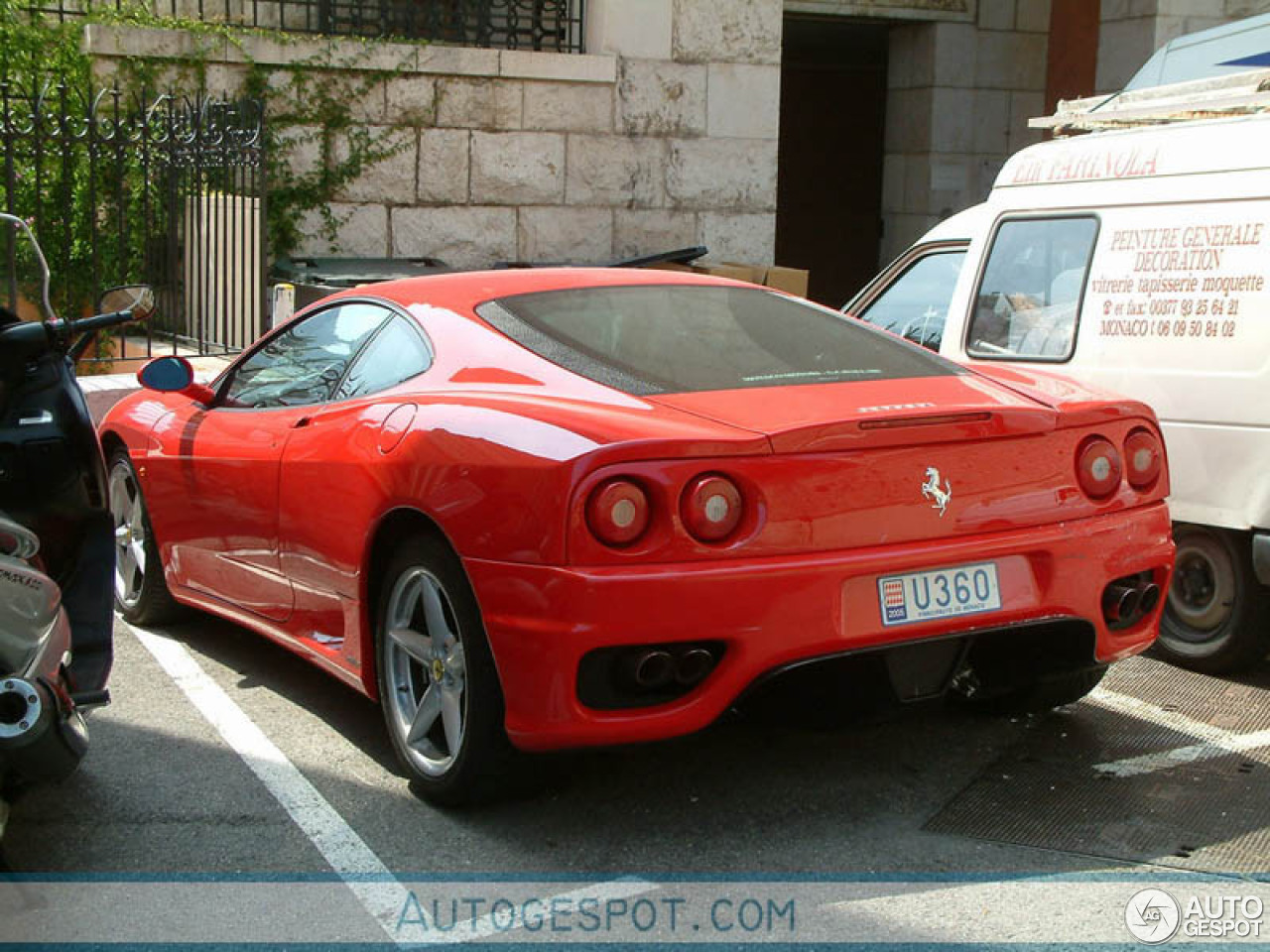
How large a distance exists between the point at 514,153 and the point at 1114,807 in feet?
33.2

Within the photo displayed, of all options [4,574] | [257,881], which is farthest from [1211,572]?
[4,574]

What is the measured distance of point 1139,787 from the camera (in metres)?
4.43

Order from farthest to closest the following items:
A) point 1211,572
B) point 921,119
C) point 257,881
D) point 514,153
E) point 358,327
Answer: point 921,119
point 514,153
point 1211,572
point 358,327
point 257,881

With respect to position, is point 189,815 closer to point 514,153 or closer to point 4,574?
point 4,574

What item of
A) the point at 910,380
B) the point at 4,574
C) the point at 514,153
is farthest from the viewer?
the point at 514,153

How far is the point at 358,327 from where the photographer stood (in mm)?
5129

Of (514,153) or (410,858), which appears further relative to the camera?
(514,153)

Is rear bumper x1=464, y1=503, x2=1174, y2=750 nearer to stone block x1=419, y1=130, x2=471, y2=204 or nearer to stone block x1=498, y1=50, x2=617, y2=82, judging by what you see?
stone block x1=419, y1=130, x2=471, y2=204

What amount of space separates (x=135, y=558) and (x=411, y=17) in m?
8.10

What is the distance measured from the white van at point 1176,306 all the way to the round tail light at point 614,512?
8.58 feet

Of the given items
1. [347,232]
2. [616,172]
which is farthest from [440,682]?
[616,172]

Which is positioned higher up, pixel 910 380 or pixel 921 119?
pixel 921 119

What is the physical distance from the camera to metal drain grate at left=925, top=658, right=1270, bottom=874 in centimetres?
402

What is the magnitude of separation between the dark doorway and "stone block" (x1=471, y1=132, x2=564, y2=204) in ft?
22.6
